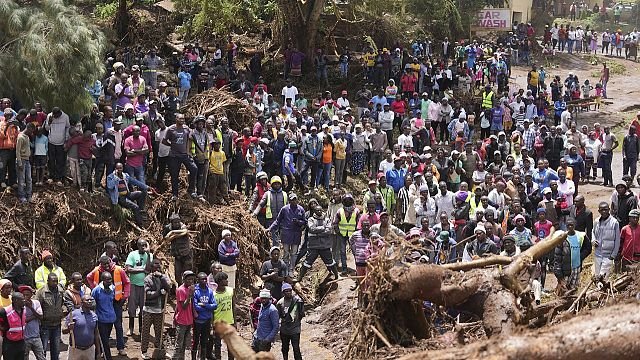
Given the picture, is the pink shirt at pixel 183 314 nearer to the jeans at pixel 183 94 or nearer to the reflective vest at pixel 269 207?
the reflective vest at pixel 269 207

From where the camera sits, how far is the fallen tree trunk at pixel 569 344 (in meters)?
6.71

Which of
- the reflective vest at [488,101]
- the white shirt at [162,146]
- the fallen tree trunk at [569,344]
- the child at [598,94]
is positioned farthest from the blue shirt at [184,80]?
the fallen tree trunk at [569,344]

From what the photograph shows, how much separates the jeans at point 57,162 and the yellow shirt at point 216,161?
2836 mm

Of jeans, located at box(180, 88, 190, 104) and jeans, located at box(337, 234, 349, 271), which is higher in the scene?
jeans, located at box(180, 88, 190, 104)

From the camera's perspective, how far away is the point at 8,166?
1703 centimetres

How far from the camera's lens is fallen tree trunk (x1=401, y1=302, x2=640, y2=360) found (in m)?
6.71

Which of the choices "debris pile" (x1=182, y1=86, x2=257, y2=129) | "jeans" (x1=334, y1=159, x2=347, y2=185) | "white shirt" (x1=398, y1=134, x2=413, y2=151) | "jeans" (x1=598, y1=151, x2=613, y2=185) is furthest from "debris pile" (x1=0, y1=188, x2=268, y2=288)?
"jeans" (x1=598, y1=151, x2=613, y2=185)

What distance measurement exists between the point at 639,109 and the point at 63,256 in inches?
838

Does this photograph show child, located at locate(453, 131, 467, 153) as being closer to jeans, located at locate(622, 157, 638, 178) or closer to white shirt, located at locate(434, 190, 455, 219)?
white shirt, located at locate(434, 190, 455, 219)

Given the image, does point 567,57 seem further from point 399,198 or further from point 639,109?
point 399,198

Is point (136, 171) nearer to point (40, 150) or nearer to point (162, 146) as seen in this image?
point (162, 146)

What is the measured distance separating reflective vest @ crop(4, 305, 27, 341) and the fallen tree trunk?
798 centimetres

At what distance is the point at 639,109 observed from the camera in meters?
32.6

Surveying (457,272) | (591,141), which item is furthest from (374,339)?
(591,141)
